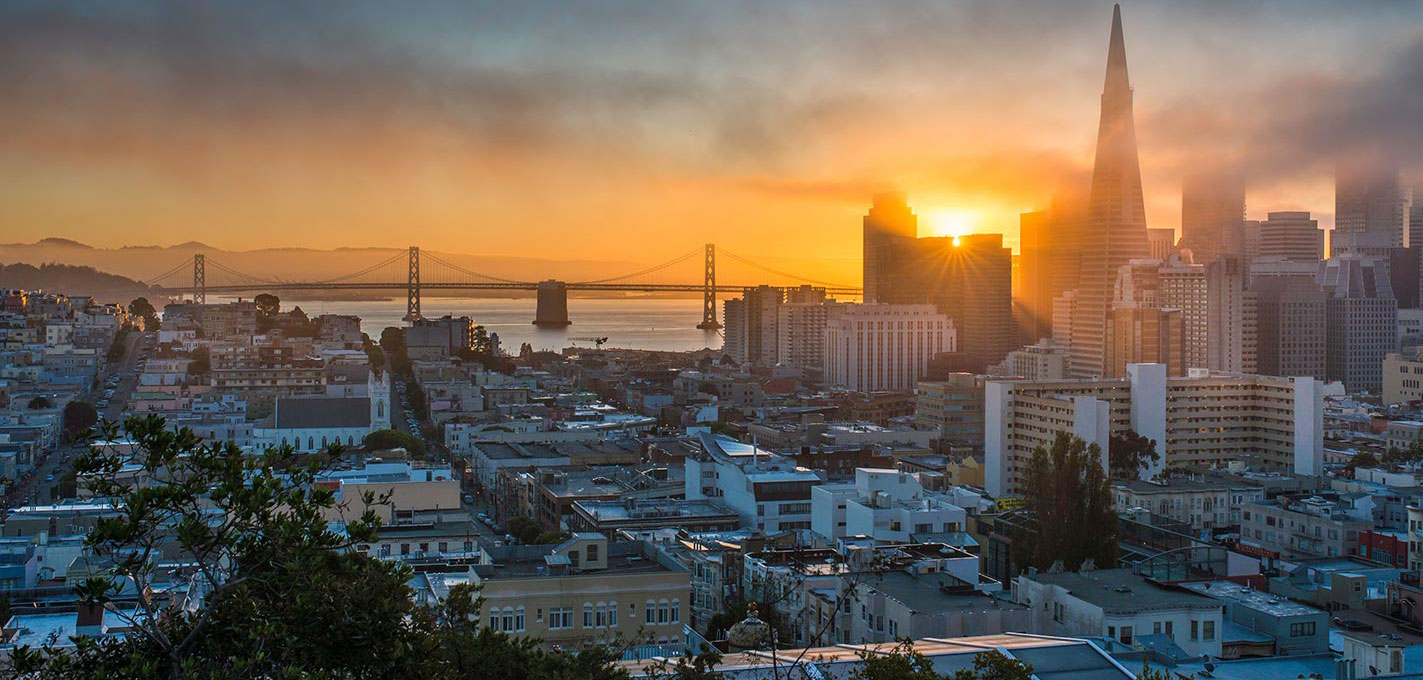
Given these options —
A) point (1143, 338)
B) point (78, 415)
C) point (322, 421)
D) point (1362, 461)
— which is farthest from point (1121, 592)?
point (1143, 338)

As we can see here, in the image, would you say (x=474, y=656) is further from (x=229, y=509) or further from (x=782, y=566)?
(x=782, y=566)

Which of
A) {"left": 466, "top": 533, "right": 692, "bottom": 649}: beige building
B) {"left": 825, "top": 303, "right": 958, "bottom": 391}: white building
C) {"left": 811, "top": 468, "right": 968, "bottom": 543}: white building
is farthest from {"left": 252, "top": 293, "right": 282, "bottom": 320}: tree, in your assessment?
{"left": 466, "top": 533, "right": 692, "bottom": 649}: beige building

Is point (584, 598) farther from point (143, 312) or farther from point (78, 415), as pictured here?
point (143, 312)

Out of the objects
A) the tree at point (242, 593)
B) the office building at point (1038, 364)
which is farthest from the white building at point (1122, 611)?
the office building at point (1038, 364)

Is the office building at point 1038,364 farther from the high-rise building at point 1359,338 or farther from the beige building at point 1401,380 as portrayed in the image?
the high-rise building at point 1359,338

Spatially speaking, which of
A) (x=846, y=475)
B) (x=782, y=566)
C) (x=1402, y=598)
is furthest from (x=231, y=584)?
(x=846, y=475)
